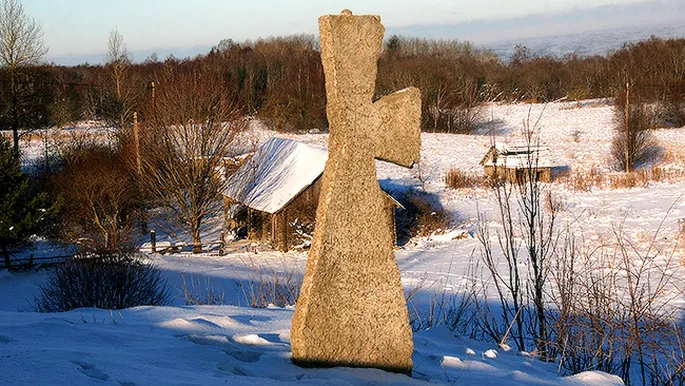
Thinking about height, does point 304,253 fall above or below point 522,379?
below

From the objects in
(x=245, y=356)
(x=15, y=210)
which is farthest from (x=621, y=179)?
(x=245, y=356)

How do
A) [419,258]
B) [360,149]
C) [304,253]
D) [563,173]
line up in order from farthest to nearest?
1. [563,173]
2. [304,253]
3. [419,258]
4. [360,149]

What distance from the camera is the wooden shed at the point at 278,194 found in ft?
88.5

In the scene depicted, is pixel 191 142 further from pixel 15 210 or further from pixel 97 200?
pixel 15 210

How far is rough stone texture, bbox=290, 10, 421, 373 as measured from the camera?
4.69 metres

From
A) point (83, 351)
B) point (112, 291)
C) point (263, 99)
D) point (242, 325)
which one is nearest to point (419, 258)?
point (112, 291)

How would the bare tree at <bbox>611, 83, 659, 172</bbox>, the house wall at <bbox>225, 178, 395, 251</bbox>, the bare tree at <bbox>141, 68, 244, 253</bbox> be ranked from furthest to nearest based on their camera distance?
1. the bare tree at <bbox>611, 83, 659, 172</bbox>
2. the bare tree at <bbox>141, 68, 244, 253</bbox>
3. the house wall at <bbox>225, 178, 395, 251</bbox>

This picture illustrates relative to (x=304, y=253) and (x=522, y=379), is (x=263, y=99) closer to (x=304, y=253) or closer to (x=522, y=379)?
(x=304, y=253)

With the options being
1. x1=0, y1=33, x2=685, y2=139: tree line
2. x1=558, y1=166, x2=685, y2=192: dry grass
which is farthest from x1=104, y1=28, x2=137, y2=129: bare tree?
x1=558, y1=166, x2=685, y2=192: dry grass

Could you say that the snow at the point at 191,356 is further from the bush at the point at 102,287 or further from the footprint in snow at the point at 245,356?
the bush at the point at 102,287

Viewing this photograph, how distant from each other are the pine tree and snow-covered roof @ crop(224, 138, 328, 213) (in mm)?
7949

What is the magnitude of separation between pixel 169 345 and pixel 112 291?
9.38 m

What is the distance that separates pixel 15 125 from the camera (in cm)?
3628

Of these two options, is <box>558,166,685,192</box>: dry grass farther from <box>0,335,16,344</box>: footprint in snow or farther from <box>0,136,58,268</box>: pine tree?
<box>0,335,16,344</box>: footprint in snow
